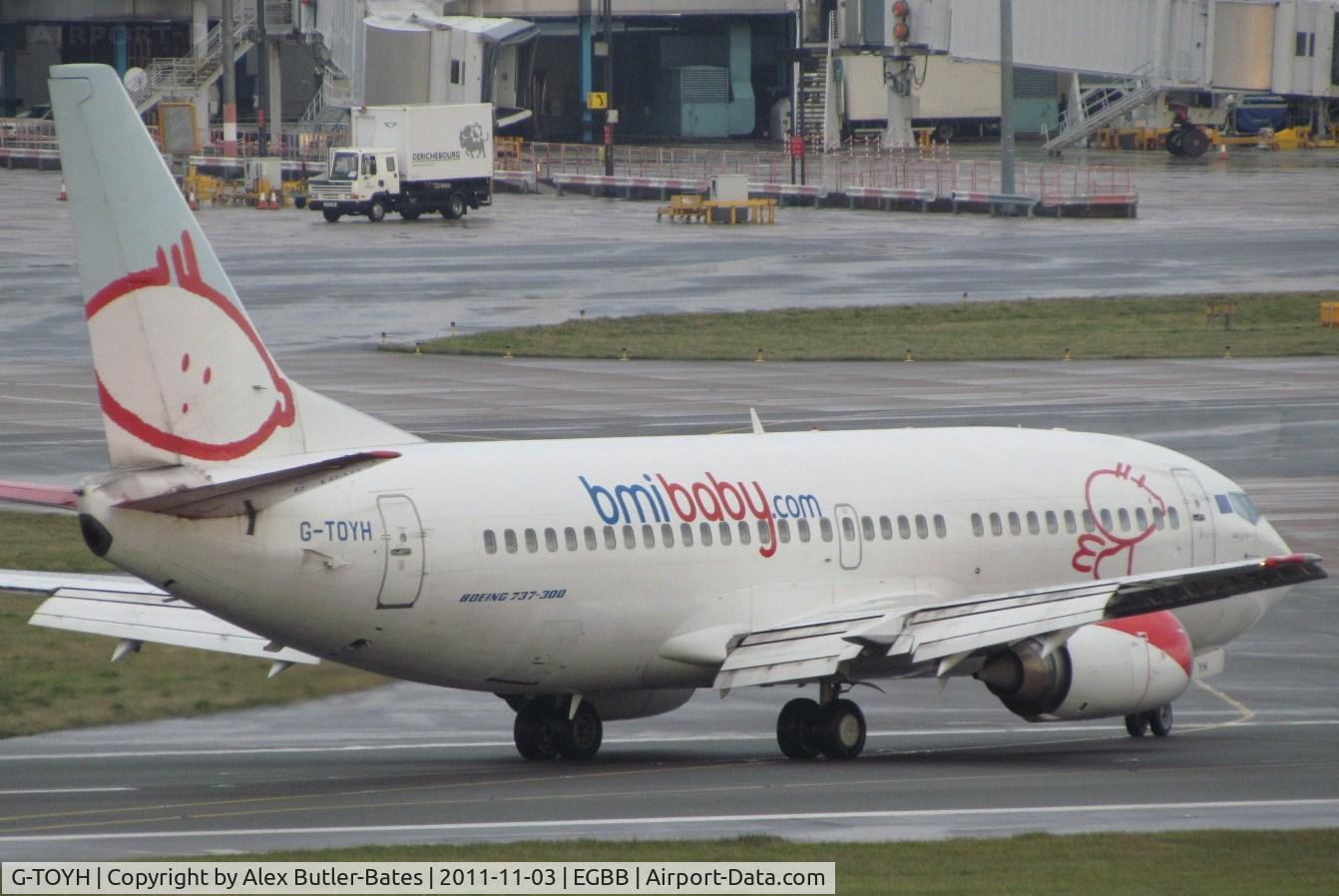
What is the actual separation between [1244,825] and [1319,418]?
36646 mm

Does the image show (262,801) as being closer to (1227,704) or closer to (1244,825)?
(1244,825)

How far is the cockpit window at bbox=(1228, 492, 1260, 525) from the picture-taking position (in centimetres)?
3306

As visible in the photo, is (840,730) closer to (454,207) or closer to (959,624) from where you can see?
(959,624)

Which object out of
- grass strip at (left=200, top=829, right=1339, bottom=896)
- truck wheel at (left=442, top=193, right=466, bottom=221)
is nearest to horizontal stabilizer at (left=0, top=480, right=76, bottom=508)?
grass strip at (left=200, top=829, right=1339, bottom=896)

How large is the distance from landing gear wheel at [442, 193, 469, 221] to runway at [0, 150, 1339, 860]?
1.06m

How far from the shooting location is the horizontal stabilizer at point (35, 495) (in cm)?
2306

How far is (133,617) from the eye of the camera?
2750 centimetres

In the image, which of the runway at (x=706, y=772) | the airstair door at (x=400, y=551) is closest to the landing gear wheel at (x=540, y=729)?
the runway at (x=706, y=772)

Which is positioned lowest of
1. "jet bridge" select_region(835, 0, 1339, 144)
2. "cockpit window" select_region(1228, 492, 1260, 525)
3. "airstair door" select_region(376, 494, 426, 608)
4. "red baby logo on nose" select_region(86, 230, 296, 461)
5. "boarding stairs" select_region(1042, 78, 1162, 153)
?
"cockpit window" select_region(1228, 492, 1260, 525)

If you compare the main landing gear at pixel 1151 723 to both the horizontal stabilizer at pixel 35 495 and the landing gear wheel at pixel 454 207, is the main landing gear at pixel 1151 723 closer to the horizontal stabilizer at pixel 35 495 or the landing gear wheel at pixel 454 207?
the horizontal stabilizer at pixel 35 495

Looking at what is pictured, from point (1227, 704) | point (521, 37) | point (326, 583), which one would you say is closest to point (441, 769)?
point (326, 583)

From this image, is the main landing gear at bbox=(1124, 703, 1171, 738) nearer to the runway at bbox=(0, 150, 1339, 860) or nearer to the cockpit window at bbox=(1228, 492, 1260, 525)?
the runway at bbox=(0, 150, 1339, 860)

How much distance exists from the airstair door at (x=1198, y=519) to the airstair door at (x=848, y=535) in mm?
5915

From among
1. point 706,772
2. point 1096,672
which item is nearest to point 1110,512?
point 1096,672
